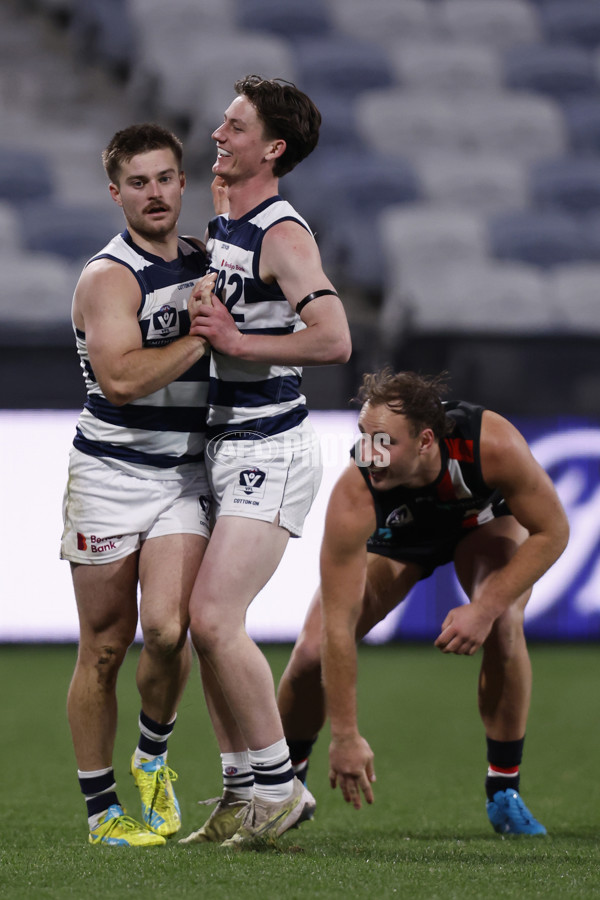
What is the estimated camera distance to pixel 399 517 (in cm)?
380

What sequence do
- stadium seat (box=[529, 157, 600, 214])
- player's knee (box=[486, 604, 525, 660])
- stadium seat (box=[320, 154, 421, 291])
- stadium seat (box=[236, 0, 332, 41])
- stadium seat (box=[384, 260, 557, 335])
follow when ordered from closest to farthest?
player's knee (box=[486, 604, 525, 660]) → stadium seat (box=[384, 260, 557, 335]) → stadium seat (box=[320, 154, 421, 291]) → stadium seat (box=[529, 157, 600, 214]) → stadium seat (box=[236, 0, 332, 41])

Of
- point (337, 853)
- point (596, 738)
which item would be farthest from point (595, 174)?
point (337, 853)

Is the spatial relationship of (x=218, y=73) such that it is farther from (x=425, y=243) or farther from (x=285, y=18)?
(x=425, y=243)

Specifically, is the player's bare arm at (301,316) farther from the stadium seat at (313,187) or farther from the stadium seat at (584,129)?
the stadium seat at (584,129)

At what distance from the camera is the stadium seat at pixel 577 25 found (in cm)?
1221

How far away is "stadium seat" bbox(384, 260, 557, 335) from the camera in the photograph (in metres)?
8.32

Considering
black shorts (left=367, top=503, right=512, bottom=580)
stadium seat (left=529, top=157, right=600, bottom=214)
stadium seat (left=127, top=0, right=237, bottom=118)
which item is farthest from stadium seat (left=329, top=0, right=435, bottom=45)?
black shorts (left=367, top=503, right=512, bottom=580)

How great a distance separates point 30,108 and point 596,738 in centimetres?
843

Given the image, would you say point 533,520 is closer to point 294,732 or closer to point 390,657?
point 294,732

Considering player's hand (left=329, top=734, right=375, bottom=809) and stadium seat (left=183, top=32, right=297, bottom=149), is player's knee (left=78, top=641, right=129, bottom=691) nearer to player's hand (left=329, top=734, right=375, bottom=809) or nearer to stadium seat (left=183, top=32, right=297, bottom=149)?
player's hand (left=329, top=734, right=375, bottom=809)

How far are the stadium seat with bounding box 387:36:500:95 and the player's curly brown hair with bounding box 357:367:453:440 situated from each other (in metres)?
8.55

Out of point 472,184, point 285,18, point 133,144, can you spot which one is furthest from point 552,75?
point 133,144

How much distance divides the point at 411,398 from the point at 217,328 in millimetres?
618

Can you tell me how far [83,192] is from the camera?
10.6 metres
